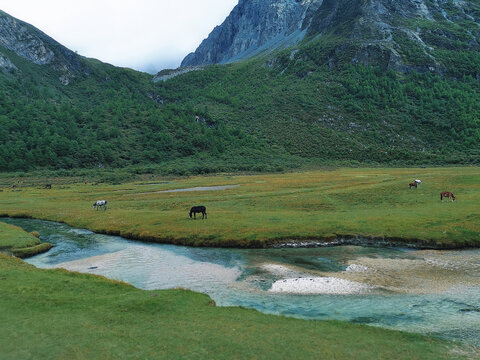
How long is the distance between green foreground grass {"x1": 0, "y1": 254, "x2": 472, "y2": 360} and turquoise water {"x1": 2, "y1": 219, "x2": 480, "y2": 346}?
3077 mm

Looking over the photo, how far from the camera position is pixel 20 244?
40562mm

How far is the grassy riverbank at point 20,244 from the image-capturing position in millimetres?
38906

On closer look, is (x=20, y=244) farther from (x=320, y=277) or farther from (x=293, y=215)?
(x=293, y=215)

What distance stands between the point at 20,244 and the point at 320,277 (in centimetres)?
3515

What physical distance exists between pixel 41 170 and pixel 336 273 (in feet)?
596

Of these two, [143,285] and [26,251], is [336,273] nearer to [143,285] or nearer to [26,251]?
[143,285]

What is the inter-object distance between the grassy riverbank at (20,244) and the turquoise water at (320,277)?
1.46 m

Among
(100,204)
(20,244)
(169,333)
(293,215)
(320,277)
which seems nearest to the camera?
(169,333)

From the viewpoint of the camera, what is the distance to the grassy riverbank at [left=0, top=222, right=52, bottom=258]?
1532 inches

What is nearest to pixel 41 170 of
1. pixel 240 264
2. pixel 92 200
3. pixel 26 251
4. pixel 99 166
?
pixel 99 166

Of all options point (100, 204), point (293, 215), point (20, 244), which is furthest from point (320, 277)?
point (100, 204)

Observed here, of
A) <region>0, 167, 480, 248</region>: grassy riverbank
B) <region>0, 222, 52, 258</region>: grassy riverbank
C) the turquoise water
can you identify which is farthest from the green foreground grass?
<region>0, 167, 480, 248</region>: grassy riverbank

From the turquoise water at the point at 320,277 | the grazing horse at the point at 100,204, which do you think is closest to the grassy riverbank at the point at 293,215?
the grazing horse at the point at 100,204

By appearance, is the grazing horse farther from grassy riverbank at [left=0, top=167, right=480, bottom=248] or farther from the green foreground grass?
the green foreground grass
